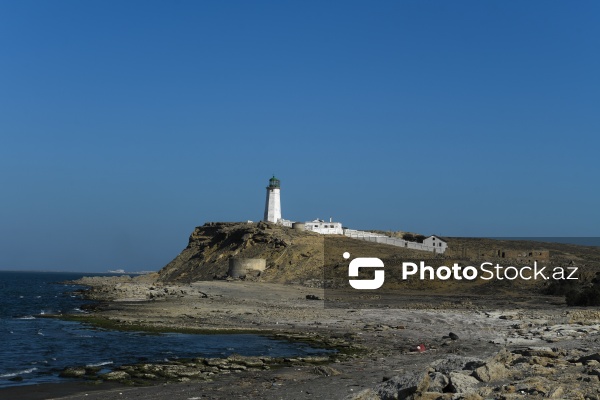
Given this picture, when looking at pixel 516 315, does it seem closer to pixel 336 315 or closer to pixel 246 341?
pixel 336 315

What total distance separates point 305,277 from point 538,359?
52830 millimetres

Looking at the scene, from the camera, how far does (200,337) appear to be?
2703 cm

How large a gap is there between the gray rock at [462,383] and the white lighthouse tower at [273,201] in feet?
260

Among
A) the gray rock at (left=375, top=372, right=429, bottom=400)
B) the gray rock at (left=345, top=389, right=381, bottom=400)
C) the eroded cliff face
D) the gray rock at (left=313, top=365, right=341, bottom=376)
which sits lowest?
the gray rock at (left=313, top=365, right=341, bottom=376)

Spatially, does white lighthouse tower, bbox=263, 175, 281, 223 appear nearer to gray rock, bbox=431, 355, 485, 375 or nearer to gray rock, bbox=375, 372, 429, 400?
gray rock, bbox=431, 355, 485, 375

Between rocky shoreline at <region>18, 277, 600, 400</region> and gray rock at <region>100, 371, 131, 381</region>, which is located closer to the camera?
rocky shoreline at <region>18, 277, 600, 400</region>

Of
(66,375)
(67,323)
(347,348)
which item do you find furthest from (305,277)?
(66,375)

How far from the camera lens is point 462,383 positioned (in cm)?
1098

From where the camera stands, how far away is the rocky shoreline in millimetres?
11500

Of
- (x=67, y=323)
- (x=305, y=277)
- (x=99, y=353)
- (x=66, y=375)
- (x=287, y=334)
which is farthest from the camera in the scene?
(x=305, y=277)

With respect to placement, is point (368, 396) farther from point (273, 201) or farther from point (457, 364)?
point (273, 201)

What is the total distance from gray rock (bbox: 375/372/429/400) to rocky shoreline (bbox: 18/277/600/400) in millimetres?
20

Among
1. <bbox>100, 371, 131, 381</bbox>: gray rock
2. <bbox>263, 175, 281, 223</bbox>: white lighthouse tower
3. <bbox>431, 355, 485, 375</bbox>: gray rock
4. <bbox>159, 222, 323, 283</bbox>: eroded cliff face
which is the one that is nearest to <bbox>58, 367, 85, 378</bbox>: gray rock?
<bbox>100, 371, 131, 381</bbox>: gray rock

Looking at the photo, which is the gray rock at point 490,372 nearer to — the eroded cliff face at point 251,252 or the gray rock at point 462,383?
the gray rock at point 462,383
